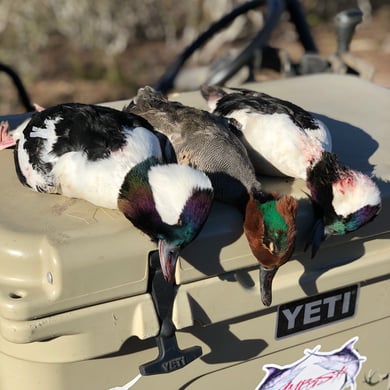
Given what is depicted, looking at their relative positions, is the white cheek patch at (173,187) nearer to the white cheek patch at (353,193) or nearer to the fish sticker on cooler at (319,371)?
the white cheek patch at (353,193)

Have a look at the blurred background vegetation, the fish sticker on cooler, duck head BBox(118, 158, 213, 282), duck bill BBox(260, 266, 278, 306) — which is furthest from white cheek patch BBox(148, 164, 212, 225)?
the blurred background vegetation

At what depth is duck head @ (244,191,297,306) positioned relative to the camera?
1391mm

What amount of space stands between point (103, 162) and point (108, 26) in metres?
5.49

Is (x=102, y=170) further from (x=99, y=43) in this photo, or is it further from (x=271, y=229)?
(x=99, y=43)

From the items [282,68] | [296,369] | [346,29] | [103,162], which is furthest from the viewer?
[282,68]

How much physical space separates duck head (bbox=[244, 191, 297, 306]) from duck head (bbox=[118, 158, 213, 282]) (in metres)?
0.10

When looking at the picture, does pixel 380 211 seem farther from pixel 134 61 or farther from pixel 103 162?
pixel 134 61

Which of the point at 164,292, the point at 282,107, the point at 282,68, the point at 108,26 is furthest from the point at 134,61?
the point at 164,292

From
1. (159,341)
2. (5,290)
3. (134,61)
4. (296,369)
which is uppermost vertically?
(5,290)

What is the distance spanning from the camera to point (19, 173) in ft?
5.22

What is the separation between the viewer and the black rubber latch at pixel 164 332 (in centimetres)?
138

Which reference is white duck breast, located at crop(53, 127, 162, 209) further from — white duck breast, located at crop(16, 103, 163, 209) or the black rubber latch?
the black rubber latch

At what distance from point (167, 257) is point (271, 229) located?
0.21 meters

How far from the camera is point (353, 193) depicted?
1.50 meters
